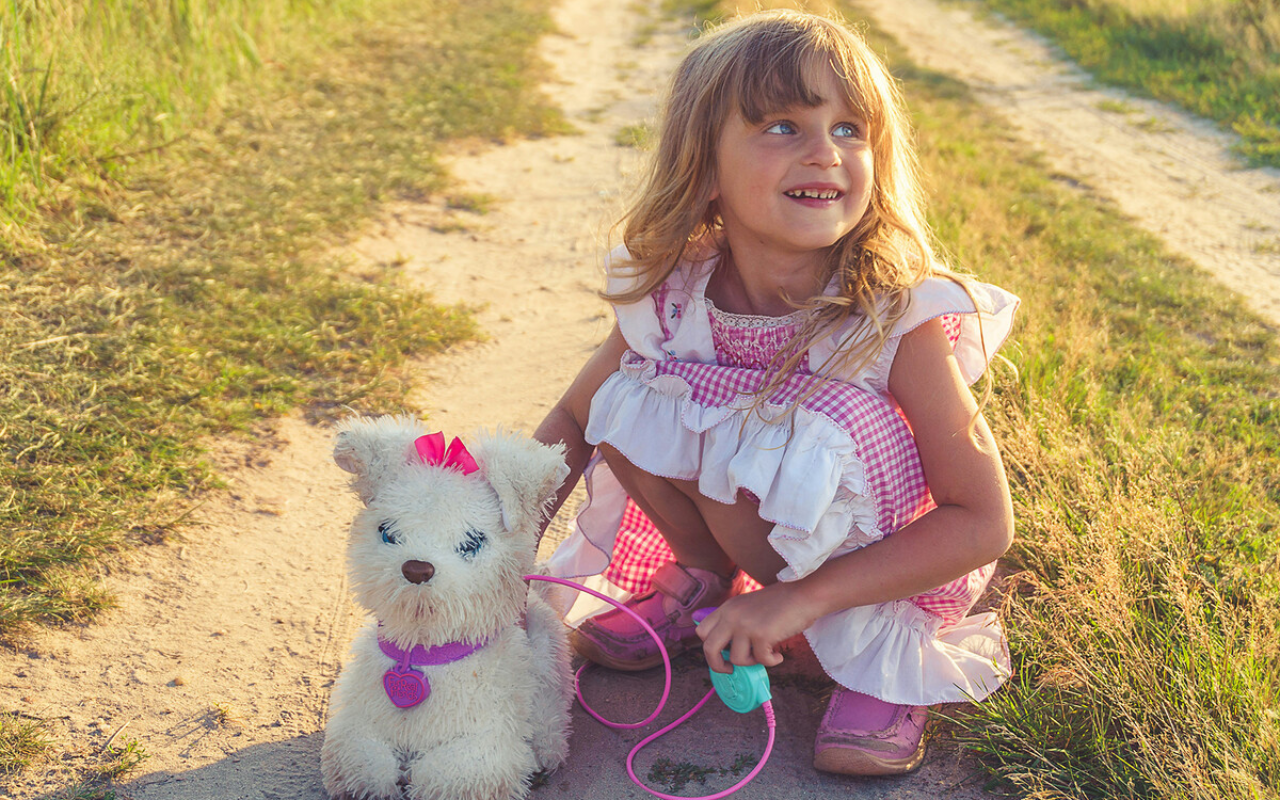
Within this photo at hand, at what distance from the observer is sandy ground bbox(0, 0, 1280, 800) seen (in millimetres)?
1929

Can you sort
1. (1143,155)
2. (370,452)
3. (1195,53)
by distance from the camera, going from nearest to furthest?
(370,452) → (1143,155) → (1195,53)

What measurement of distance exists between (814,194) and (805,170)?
0.06 metres

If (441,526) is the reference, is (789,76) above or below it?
above

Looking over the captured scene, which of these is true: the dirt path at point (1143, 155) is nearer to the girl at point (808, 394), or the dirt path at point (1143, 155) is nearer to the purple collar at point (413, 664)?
the girl at point (808, 394)

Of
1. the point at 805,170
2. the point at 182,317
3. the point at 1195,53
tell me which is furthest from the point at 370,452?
the point at 1195,53

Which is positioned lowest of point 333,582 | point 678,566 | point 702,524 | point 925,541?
point 333,582

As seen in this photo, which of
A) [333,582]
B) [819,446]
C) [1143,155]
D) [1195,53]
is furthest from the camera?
[1195,53]

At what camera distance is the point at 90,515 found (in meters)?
2.48

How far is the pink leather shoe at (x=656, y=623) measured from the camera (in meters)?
2.22

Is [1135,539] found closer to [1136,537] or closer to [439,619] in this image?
[1136,537]

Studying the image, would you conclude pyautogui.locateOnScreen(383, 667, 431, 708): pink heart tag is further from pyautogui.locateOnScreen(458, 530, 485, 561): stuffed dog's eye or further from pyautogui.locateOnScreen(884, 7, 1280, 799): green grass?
pyautogui.locateOnScreen(884, 7, 1280, 799): green grass

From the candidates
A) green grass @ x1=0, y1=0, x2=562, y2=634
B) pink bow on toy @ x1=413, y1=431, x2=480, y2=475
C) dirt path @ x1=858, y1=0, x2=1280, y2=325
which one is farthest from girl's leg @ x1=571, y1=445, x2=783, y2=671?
dirt path @ x1=858, y1=0, x2=1280, y2=325

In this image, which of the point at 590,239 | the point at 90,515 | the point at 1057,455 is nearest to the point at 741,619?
the point at 1057,455

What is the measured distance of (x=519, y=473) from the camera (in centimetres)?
175
